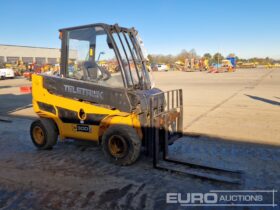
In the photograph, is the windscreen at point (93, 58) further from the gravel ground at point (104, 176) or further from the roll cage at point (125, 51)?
the gravel ground at point (104, 176)

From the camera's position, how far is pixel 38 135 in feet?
21.5

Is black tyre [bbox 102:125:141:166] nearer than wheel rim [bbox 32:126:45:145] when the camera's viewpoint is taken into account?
Yes

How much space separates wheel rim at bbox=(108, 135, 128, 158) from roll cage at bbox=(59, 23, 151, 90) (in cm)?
95

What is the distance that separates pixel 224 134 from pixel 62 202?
490cm

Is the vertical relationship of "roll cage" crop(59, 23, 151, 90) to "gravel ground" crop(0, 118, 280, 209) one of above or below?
above

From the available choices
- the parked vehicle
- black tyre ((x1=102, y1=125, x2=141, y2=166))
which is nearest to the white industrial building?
the parked vehicle

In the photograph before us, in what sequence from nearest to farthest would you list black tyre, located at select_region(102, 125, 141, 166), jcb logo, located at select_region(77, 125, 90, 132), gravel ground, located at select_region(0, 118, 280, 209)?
gravel ground, located at select_region(0, 118, 280, 209)
black tyre, located at select_region(102, 125, 141, 166)
jcb logo, located at select_region(77, 125, 90, 132)

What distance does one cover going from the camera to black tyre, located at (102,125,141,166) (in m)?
5.14

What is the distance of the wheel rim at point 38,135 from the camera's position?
6.45m

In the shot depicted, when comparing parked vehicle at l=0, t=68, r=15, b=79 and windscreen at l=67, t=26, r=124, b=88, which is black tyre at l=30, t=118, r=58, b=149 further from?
parked vehicle at l=0, t=68, r=15, b=79

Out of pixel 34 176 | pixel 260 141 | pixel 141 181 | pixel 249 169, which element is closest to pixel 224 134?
pixel 260 141

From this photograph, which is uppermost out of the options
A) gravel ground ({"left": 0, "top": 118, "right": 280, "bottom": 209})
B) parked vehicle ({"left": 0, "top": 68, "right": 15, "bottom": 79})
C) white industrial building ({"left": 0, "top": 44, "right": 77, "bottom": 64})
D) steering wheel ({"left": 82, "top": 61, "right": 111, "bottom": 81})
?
white industrial building ({"left": 0, "top": 44, "right": 77, "bottom": 64})

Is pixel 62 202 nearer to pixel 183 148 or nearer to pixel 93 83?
pixel 93 83

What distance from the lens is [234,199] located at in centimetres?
414
